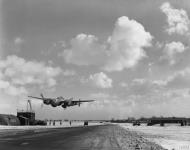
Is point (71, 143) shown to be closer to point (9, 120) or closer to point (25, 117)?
point (9, 120)

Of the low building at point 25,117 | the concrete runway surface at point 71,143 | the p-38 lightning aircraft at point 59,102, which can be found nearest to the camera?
the concrete runway surface at point 71,143

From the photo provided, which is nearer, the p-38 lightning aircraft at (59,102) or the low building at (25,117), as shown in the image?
the p-38 lightning aircraft at (59,102)

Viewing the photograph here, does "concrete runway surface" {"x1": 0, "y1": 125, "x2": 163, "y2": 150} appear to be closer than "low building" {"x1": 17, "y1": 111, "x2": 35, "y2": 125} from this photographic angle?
Yes

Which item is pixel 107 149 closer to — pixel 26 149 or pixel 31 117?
pixel 26 149

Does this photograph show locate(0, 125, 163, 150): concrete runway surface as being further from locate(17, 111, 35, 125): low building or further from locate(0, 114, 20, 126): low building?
locate(17, 111, 35, 125): low building

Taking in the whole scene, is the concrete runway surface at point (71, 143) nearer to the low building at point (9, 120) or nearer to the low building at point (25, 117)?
the low building at point (9, 120)

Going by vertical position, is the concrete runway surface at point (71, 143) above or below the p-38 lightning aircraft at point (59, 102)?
below

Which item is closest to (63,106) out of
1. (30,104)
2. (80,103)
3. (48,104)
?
(48,104)

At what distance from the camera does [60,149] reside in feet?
87.7

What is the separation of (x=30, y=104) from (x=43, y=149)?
508 feet

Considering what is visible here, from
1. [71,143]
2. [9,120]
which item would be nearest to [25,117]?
[9,120]

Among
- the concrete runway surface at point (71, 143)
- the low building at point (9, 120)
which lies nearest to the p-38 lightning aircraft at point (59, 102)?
the low building at point (9, 120)

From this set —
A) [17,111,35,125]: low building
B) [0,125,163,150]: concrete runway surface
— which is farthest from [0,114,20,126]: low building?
[0,125,163,150]: concrete runway surface

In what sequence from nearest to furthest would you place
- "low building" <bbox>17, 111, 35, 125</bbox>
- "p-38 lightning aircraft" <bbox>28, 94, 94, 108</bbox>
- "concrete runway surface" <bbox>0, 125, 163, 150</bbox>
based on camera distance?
"concrete runway surface" <bbox>0, 125, 163, 150</bbox> → "p-38 lightning aircraft" <bbox>28, 94, 94, 108</bbox> → "low building" <bbox>17, 111, 35, 125</bbox>
